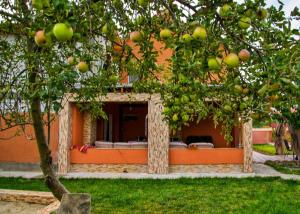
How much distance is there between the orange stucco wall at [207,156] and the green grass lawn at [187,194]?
2129 mm

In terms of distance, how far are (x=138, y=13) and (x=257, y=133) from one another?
1325 inches

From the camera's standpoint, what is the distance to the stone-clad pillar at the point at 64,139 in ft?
45.8

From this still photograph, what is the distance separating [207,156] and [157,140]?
2.10 meters

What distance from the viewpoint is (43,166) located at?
4977 millimetres

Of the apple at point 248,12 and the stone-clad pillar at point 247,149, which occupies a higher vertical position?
the apple at point 248,12

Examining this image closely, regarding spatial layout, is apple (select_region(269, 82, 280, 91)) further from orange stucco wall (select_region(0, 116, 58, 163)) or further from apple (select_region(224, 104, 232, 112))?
orange stucco wall (select_region(0, 116, 58, 163))

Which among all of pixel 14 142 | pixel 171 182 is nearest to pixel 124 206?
pixel 171 182

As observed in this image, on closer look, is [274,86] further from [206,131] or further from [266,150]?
[266,150]

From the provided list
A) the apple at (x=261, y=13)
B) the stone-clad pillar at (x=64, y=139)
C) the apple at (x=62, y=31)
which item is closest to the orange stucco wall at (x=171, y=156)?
the stone-clad pillar at (x=64, y=139)

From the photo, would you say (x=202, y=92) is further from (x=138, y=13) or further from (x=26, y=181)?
(x=26, y=181)

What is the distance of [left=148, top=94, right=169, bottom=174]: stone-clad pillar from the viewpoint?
1371 centimetres

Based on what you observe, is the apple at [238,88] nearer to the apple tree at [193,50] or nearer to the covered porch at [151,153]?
the apple tree at [193,50]

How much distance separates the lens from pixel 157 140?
1385 centimetres

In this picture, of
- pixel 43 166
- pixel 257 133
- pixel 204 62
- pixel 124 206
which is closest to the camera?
pixel 204 62
